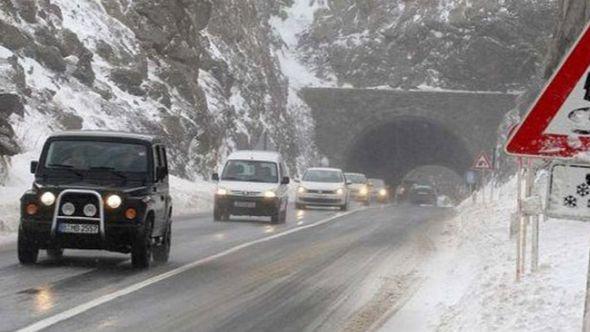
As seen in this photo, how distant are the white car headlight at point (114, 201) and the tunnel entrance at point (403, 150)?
56787mm

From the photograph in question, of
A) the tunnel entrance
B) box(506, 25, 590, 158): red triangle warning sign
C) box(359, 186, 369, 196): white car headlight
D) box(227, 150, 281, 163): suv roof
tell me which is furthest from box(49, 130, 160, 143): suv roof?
the tunnel entrance

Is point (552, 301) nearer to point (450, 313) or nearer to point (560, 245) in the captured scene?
point (450, 313)

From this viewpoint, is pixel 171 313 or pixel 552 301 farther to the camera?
pixel 171 313

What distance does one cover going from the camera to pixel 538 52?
69.3 meters

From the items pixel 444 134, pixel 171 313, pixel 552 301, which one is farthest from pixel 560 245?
pixel 444 134

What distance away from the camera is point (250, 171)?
2717 cm

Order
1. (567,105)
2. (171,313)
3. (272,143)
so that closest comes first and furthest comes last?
(567,105)
(171,313)
(272,143)

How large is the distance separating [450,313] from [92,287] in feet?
13.7

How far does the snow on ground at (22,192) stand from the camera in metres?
19.2

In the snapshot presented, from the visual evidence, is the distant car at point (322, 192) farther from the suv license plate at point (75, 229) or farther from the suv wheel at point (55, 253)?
the suv license plate at point (75, 229)

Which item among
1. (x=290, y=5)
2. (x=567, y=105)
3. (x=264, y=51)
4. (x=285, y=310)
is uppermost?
(x=290, y=5)

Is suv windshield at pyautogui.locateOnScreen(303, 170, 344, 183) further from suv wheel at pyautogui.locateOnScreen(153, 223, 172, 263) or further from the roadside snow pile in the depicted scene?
suv wheel at pyautogui.locateOnScreen(153, 223, 172, 263)

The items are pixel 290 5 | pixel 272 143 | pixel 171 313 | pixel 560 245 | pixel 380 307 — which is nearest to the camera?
pixel 171 313

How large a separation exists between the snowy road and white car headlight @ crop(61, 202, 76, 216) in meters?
0.76
